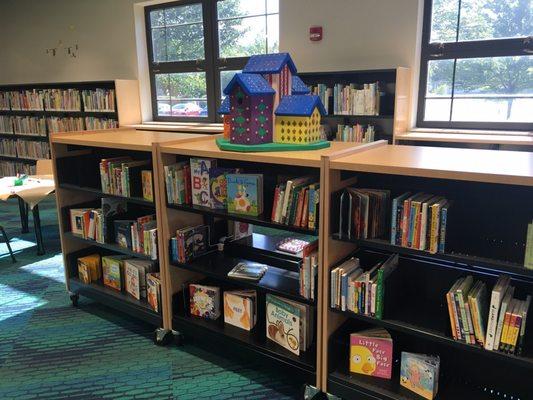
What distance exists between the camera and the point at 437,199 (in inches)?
69.2

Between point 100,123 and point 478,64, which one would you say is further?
point 100,123

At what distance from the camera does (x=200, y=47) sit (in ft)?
19.5

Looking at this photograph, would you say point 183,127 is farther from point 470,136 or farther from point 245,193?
Answer: point 245,193

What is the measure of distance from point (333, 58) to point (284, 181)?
3094 millimetres

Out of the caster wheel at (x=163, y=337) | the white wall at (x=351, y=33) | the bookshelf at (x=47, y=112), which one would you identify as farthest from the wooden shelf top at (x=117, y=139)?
the bookshelf at (x=47, y=112)

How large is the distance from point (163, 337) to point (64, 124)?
5.20 metres

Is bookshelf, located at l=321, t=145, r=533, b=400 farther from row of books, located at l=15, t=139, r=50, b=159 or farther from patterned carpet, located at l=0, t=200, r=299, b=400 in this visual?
row of books, located at l=15, t=139, r=50, b=159

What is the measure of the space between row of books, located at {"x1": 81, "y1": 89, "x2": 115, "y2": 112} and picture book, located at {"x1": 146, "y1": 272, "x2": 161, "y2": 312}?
4.14 meters

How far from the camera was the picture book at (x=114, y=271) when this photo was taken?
2.98 meters

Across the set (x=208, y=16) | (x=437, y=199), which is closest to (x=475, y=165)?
(x=437, y=199)

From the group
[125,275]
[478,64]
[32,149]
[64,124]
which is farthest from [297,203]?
[32,149]

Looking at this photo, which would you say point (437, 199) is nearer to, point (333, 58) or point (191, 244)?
point (191, 244)

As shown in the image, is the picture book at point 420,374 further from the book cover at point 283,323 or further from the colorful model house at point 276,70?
the colorful model house at point 276,70

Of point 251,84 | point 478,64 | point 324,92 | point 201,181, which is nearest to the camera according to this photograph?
point 251,84
